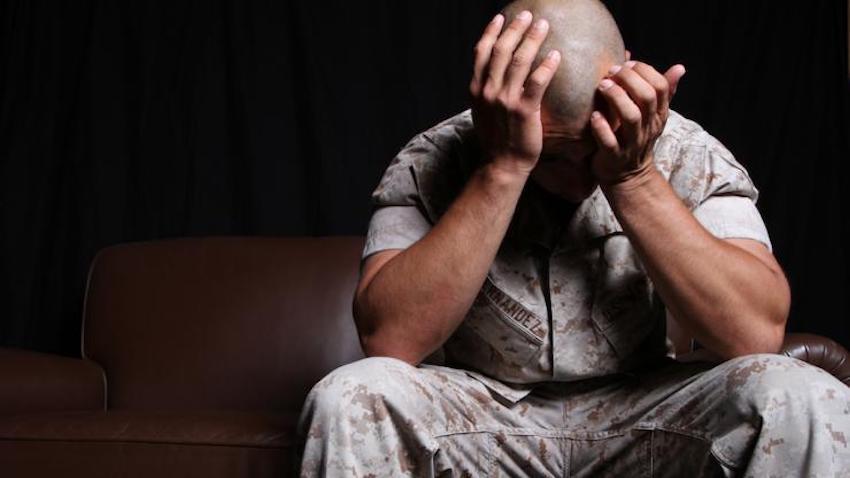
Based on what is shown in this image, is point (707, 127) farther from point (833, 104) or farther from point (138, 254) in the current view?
point (138, 254)

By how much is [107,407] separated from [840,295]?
1771 millimetres

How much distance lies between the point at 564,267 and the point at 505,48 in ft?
1.06

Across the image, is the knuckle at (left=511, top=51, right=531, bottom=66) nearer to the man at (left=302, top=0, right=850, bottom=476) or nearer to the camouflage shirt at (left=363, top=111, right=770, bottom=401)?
the man at (left=302, top=0, right=850, bottom=476)

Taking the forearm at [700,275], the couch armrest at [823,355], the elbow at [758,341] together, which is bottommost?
the couch armrest at [823,355]


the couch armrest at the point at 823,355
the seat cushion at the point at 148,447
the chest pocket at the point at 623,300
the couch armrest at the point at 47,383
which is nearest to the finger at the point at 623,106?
the chest pocket at the point at 623,300

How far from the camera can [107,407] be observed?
2193 mm

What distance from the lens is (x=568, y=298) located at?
140cm

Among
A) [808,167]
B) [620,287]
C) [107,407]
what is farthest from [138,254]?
[808,167]

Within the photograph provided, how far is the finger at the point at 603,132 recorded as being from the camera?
1.22 m

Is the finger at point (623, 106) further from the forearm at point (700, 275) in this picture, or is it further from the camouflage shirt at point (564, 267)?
the camouflage shirt at point (564, 267)

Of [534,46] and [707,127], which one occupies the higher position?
[534,46]

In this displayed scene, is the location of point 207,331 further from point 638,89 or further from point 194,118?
point 638,89

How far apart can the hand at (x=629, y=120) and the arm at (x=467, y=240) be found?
3.2 inches

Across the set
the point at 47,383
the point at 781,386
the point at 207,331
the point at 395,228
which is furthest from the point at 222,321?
the point at 781,386
